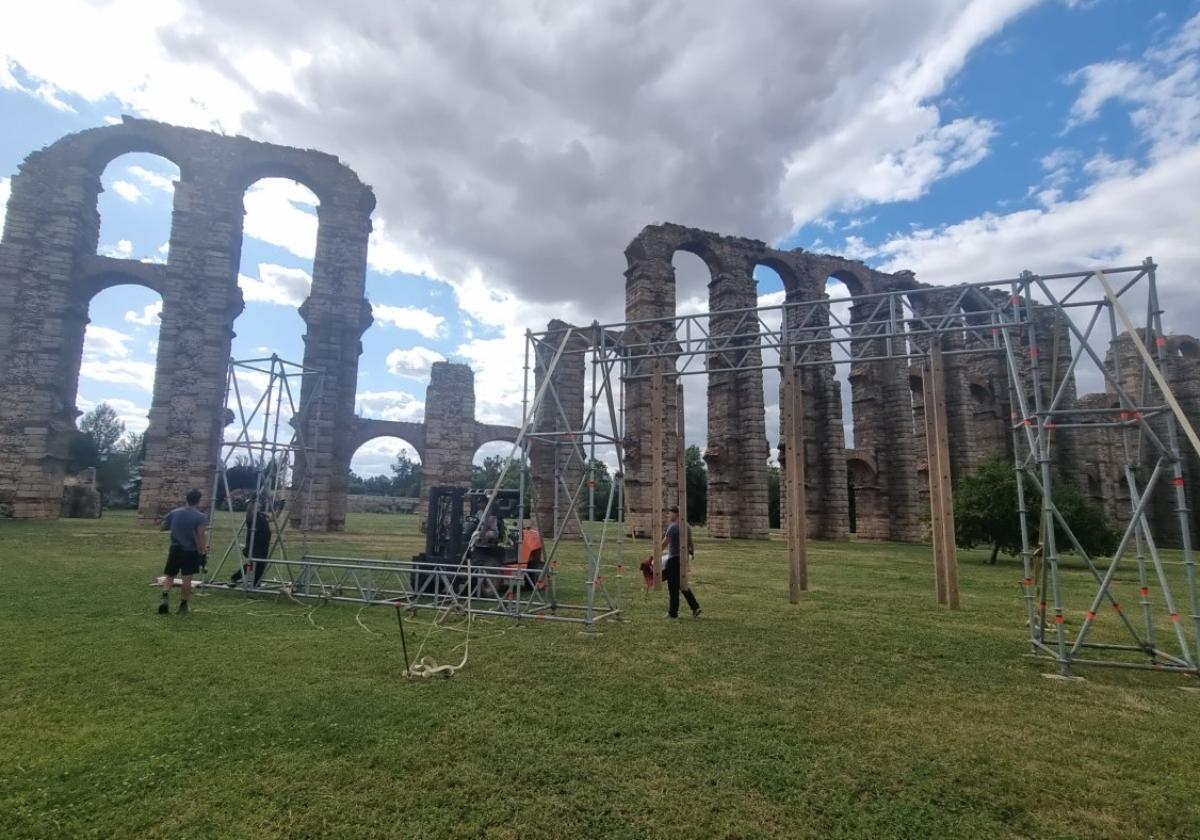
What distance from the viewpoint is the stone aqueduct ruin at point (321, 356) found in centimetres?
2591

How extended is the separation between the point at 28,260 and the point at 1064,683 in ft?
118

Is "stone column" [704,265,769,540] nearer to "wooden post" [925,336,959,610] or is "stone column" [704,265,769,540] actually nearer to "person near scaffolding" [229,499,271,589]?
"wooden post" [925,336,959,610]

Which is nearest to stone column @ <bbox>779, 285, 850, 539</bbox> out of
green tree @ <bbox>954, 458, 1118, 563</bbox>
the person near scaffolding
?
green tree @ <bbox>954, 458, 1118, 563</bbox>

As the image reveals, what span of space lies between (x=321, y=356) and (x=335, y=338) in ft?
3.67

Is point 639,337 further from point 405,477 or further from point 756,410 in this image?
point 405,477

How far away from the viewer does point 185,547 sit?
8.88 meters

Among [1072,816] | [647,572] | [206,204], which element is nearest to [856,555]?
[647,572]

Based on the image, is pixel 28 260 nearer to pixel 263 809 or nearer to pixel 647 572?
pixel 647 572

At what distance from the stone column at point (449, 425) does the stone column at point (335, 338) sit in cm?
764

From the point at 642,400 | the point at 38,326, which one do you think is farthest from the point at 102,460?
the point at 642,400

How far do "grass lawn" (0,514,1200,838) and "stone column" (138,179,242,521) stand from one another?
1970 cm

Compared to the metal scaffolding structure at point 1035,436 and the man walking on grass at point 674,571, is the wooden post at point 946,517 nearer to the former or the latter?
the metal scaffolding structure at point 1035,436

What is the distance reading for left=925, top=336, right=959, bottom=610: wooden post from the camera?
10.6m

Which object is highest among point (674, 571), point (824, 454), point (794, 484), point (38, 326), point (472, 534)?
point (38, 326)
